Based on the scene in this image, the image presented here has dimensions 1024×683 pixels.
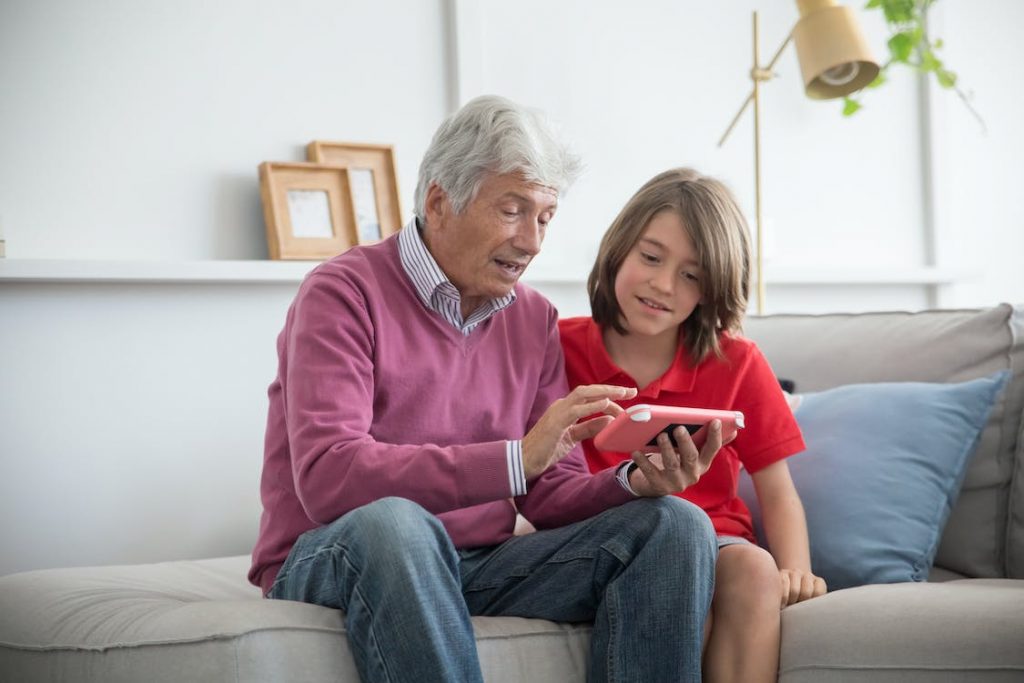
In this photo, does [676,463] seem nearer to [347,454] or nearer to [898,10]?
[347,454]

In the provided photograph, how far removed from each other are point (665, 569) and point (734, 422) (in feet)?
0.72

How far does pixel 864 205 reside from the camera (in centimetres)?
365

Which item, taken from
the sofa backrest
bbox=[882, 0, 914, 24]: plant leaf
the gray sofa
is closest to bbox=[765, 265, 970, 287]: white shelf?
bbox=[882, 0, 914, 24]: plant leaf

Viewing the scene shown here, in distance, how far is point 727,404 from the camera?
182 cm

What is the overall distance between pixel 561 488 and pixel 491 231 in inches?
16.2

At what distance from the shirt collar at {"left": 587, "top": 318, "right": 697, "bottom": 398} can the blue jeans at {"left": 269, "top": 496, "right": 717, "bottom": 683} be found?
354mm

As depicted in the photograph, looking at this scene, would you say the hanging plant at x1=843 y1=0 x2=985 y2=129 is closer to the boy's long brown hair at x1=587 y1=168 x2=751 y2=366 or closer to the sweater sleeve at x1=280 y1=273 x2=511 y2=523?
the boy's long brown hair at x1=587 y1=168 x2=751 y2=366

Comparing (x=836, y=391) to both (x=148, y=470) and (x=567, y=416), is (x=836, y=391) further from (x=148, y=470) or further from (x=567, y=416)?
(x=148, y=470)

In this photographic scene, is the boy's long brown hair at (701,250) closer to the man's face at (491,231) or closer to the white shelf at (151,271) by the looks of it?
the man's face at (491,231)

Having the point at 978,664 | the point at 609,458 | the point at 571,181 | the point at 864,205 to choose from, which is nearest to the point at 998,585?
the point at 978,664

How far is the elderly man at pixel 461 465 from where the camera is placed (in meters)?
1.32

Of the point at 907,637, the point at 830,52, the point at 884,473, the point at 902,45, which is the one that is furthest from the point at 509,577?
the point at 902,45

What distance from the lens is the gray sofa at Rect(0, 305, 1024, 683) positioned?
1.32 metres

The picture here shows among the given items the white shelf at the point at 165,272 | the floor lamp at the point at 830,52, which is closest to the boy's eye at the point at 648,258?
the white shelf at the point at 165,272
